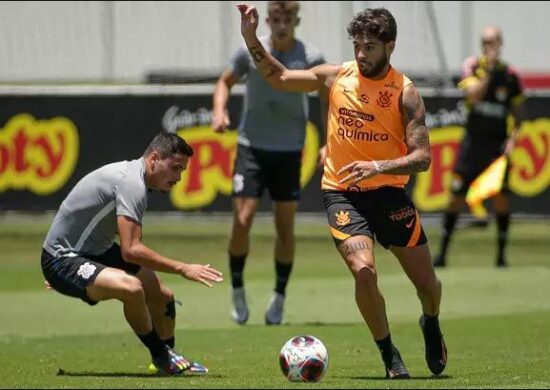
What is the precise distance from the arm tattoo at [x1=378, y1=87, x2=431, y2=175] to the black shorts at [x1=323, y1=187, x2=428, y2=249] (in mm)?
332

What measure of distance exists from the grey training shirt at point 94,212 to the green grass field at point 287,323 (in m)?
0.86

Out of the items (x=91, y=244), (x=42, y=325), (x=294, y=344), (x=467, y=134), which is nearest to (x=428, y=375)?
(x=294, y=344)

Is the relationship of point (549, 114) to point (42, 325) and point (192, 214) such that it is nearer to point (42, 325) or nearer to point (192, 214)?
A: point (192, 214)

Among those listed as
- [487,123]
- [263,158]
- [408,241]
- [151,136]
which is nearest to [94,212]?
[408,241]

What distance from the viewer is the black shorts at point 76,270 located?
1038cm

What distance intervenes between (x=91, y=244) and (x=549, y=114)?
11.2 metres

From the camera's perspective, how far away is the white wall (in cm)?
2216

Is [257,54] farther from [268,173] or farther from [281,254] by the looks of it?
[281,254]

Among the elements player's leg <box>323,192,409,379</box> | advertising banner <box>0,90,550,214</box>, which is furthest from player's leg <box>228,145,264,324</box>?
advertising banner <box>0,90,550,214</box>

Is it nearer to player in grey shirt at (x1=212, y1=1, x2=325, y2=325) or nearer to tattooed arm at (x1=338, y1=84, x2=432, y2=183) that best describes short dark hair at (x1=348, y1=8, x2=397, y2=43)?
tattooed arm at (x1=338, y1=84, x2=432, y2=183)

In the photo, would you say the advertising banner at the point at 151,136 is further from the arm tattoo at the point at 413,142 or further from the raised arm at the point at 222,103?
the arm tattoo at the point at 413,142

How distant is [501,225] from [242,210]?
4.94 metres

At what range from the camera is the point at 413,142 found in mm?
10102

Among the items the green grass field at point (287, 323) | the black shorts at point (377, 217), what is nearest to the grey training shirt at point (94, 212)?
the green grass field at point (287, 323)
